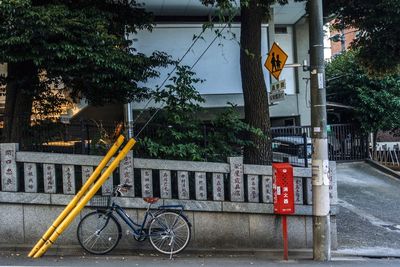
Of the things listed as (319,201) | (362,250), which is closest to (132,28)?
(319,201)

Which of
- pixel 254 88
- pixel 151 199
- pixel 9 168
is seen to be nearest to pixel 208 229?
pixel 151 199

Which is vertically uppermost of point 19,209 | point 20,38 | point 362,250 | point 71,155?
point 20,38

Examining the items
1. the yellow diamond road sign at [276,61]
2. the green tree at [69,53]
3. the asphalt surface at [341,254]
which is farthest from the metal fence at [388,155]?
the green tree at [69,53]

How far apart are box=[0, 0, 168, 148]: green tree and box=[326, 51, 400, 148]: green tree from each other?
1149 centimetres


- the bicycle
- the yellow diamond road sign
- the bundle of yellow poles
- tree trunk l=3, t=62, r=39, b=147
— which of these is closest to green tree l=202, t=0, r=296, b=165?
the yellow diamond road sign

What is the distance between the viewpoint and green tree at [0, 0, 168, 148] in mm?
7199

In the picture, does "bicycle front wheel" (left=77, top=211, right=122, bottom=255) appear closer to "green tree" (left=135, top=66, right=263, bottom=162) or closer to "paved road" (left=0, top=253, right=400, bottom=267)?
"paved road" (left=0, top=253, right=400, bottom=267)

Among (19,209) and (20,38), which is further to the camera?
(19,209)

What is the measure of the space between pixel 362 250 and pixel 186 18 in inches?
421

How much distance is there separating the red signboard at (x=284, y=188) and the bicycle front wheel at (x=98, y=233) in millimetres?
2853

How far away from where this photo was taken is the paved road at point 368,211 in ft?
29.6

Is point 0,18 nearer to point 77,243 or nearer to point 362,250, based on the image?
point 77,243

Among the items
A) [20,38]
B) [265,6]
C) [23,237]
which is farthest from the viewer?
[265,6]

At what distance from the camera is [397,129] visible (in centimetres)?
2034
